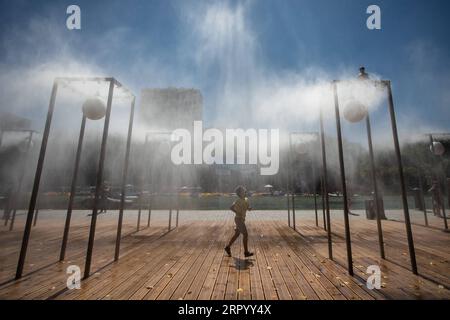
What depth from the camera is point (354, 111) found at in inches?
245

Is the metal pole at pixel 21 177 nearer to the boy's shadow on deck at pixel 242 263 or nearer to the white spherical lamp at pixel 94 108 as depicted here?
the white spherical lamp at pixel 94 108

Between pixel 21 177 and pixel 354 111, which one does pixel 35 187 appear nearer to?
pixel 21 177

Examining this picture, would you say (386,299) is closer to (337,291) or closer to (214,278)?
(337,291)

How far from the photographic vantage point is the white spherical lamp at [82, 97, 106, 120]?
6.02 meters

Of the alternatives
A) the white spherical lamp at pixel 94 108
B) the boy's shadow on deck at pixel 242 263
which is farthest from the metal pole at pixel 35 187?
the boy's shadow on deck at pixel 242 263

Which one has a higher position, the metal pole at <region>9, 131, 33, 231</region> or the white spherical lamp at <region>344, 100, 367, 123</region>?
the white spherical lamp at <region>344, 100, 367, 123</region>

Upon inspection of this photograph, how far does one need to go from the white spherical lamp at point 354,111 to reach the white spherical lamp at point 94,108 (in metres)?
6.37

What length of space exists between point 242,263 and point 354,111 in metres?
4.81

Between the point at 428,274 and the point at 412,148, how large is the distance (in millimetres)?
70850

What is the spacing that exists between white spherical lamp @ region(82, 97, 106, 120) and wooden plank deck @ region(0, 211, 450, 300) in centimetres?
367

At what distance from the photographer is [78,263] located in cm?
557

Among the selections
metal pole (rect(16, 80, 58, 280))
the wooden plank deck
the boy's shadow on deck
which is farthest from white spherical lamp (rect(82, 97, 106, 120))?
the boy's shadow on deck

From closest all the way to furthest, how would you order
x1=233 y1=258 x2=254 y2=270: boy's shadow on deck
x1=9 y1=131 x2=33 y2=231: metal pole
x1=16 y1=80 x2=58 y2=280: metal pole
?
x1=16 y1=80 x2=58 y2=280: metal pole, x1=233 y1=258 x2=254 y2=270: boy's shadow on deck, x1=9 y1=131 x2=33 y2=231: metal pole

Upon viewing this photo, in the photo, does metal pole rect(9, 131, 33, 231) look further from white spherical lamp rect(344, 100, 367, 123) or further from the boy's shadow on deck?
white spherical lamp rect(344, 100, 367, 123)
